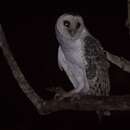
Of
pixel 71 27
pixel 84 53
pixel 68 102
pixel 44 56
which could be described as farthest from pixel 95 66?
pixel 44 56

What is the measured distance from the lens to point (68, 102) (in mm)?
1271

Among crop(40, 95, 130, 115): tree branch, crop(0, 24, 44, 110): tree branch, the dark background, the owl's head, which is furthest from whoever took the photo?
the dark background

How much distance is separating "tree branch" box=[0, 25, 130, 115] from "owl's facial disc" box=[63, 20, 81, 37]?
34 cm

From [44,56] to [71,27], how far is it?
940 millimetres

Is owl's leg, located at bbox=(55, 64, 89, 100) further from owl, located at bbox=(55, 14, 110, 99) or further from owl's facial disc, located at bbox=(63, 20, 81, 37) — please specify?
owl's facial disc, located at bbox=(63, 20, 81, 37)

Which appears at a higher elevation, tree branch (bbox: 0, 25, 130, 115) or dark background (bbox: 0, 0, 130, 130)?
tree branch (bbox: 0, 25, 130, 115)

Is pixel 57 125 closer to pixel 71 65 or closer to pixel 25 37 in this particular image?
pixel 25 37

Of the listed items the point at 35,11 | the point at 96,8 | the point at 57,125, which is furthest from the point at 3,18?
the point at 57,125

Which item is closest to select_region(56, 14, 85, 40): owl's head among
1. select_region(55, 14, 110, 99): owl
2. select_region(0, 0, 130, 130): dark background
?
select_region(55, 14, 110, 99): owl

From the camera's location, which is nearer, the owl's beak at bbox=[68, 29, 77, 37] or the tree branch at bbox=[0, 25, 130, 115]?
the tree branch at bbox=[0, 25, 130, 115]

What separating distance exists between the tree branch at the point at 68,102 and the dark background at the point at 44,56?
1037 millimetres

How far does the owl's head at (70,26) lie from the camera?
158cm

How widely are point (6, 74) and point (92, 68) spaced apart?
101 cm

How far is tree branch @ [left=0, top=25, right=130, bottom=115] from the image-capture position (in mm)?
1135
